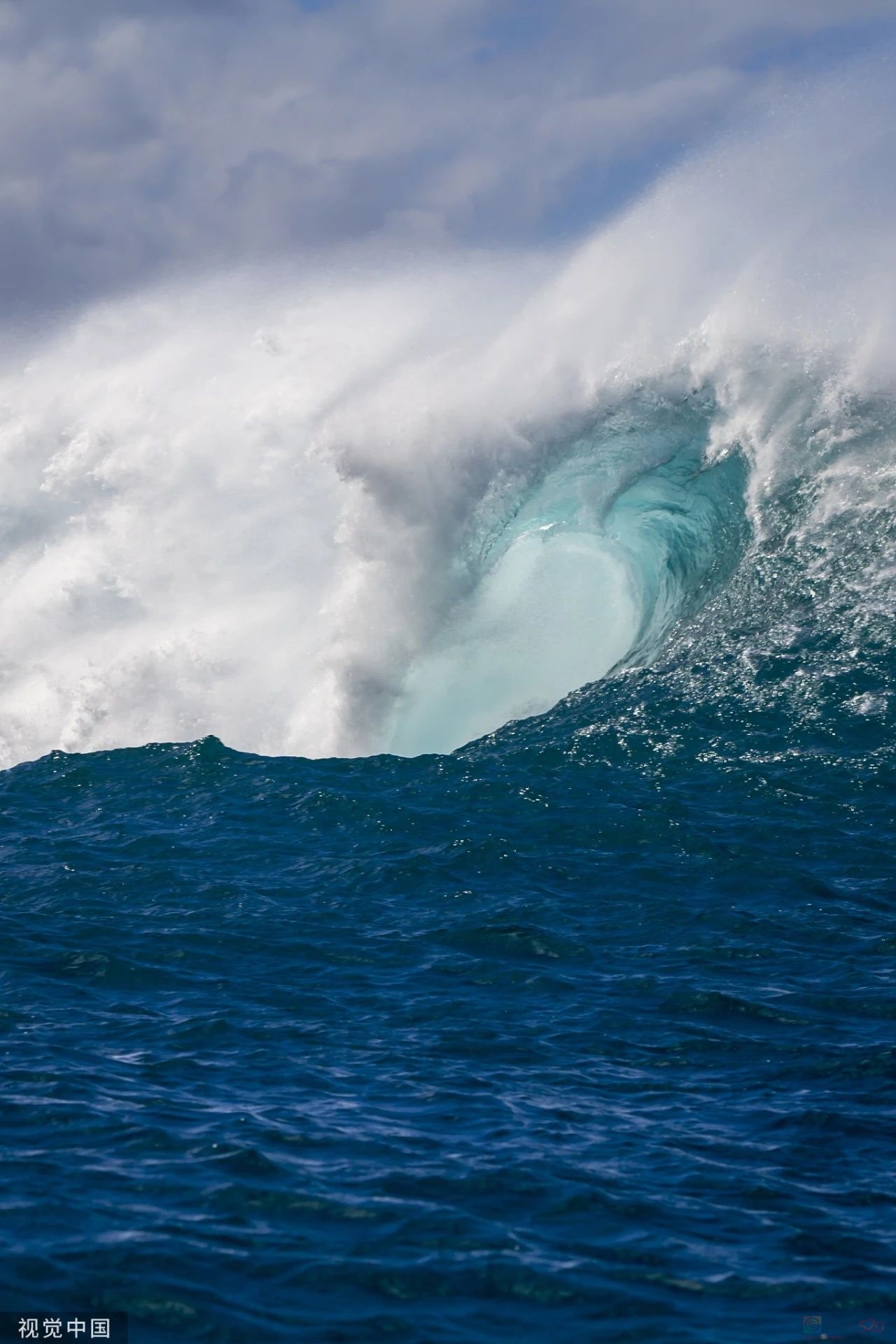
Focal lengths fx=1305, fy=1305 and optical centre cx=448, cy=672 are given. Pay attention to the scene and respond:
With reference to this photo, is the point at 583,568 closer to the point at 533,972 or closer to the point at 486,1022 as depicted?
the point at 533,972

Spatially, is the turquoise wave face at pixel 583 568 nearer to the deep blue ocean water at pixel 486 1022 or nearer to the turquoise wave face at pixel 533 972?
the turquoise wave face at pixel 533 972

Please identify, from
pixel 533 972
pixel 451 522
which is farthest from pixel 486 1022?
pixel 451 522

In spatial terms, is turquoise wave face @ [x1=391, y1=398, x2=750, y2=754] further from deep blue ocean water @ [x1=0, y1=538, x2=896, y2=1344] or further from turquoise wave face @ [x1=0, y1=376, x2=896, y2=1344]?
deep blue ocean water @ [x1=0, y1=538, x2=896, y2=1344]

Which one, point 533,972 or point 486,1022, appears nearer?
point 486,1022

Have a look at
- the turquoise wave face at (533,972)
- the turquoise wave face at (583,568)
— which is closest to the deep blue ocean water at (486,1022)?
the turquoise wave face at (533,972)

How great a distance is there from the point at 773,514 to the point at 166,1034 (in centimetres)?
1898

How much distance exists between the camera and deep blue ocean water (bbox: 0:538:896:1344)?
10539 millimetres

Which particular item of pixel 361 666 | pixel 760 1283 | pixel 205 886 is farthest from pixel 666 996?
pixel 361 666

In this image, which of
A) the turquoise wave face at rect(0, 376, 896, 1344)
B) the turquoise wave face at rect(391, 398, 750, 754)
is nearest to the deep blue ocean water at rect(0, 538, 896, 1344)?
the turquoise wave face at rect(0, 376, 896, 1344)

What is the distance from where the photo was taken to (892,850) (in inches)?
807

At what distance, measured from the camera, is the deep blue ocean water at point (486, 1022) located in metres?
10.5

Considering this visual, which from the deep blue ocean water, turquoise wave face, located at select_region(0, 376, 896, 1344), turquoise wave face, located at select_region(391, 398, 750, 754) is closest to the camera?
the deep blue ocean water

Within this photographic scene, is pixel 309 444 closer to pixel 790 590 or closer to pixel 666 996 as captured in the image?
pixel 790 590

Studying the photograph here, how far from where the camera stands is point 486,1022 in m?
15.9
